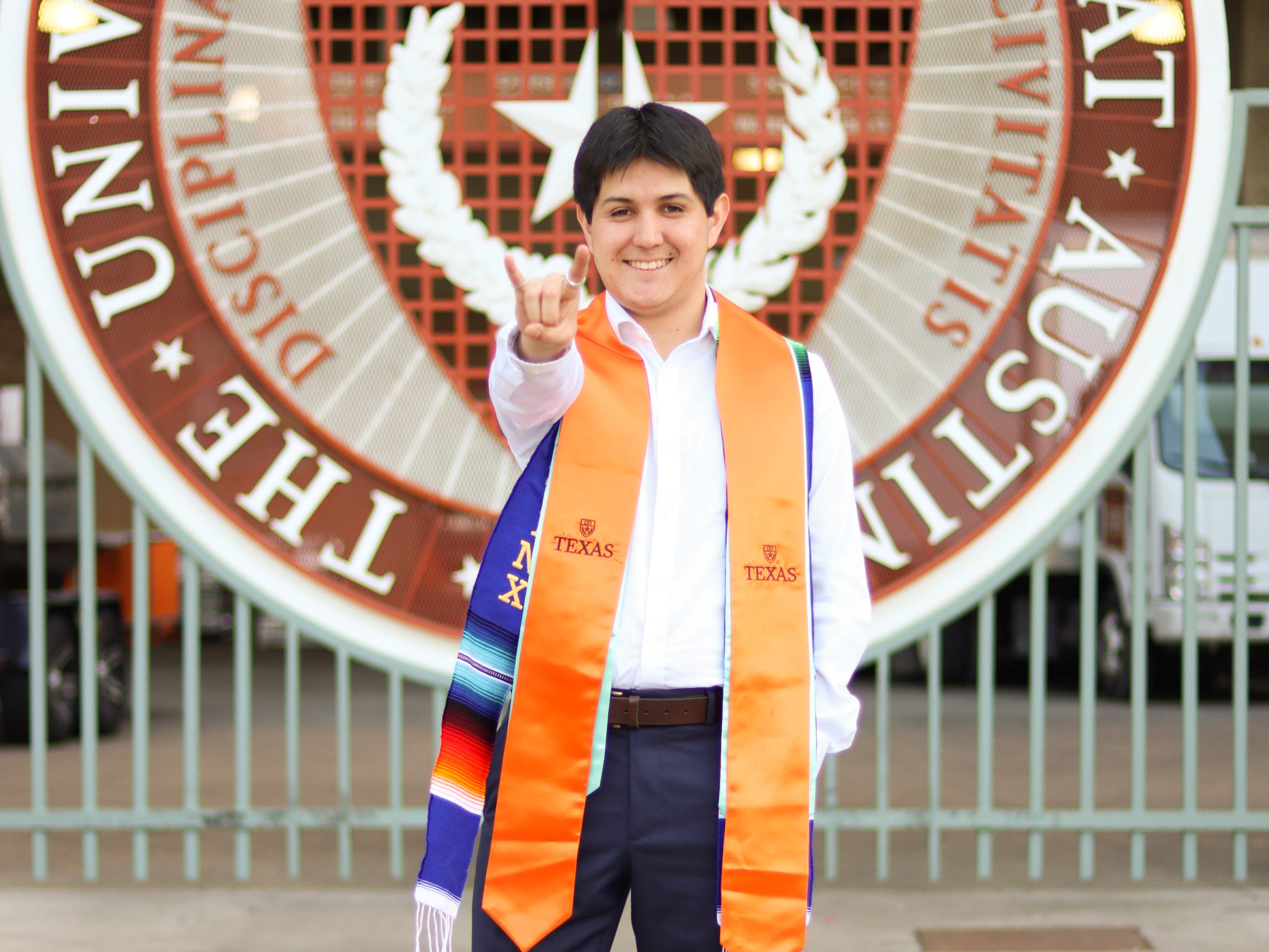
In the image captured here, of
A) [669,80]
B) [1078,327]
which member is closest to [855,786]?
[1078,327]

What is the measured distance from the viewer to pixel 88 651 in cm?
396

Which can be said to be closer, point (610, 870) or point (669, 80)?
point (610, 870)

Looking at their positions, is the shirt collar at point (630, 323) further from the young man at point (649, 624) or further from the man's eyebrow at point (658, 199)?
the man's eyebrow at point (658, 199)

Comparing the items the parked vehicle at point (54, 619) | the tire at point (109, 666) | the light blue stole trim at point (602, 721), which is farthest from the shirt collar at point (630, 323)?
the tire at point (109, 666)

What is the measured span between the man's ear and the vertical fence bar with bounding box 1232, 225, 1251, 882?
2.33 metres

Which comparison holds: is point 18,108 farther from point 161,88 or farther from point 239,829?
point 239,829

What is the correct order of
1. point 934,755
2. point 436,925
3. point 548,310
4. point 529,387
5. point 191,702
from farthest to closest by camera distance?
point 934,755
point 191,702
point 436,925
point 529,387
point 548,310

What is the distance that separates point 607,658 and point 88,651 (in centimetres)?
250

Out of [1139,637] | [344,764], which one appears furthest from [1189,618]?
[344,764]

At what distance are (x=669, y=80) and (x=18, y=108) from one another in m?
1.74

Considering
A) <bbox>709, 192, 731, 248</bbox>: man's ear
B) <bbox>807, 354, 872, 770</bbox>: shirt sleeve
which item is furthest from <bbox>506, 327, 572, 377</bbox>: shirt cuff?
<bbox>807, 354, 872, 770</bbox>: shirt sleeve

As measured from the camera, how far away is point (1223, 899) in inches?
154

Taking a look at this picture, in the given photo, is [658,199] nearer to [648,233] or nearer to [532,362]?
[648,233]

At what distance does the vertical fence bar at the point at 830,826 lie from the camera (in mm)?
3838
